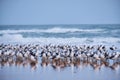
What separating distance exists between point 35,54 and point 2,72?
735 millimetres

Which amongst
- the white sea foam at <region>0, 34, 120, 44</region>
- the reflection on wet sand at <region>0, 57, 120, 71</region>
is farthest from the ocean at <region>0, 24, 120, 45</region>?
the reflection on wet sand at <region>0, 57, 120, 71</region>

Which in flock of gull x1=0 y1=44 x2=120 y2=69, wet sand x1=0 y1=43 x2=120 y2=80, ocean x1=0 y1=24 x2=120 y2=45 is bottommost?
wet sand x1=0 y1=43 x2=120 y2=80

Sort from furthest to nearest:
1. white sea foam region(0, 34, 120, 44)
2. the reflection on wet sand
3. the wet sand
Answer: white sea foam region(0, 34, 120, 44) < the reflection on wet sand < the wet sand

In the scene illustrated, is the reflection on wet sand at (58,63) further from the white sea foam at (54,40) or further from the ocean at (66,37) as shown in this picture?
the white sea foam at (54,40)

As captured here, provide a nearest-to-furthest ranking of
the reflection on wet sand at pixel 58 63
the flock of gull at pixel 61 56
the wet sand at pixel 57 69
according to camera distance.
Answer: the wet sand at pixel 57 69 < the reflection on wet sand at pixel 58 63 < the flock of gull at pixel 61 56

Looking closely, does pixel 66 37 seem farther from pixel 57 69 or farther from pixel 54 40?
pixel 57 69

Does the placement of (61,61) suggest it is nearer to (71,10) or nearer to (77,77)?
(77,77)

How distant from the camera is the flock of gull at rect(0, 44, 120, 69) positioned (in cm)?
534

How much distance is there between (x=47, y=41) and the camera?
698cm

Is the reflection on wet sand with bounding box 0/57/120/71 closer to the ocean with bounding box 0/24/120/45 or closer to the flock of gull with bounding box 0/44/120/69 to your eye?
the flock of gull with bounding box 0/44/120/69

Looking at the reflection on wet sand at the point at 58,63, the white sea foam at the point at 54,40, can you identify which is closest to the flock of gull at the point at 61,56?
the reflection on wet sand at the point at 58,63

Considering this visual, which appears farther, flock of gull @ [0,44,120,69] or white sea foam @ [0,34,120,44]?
white sea foam @ [0,34,120,44]

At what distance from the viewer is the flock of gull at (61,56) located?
5340 millimetres

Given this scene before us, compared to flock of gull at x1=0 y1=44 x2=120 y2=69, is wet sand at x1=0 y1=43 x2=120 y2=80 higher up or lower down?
→ lower down
